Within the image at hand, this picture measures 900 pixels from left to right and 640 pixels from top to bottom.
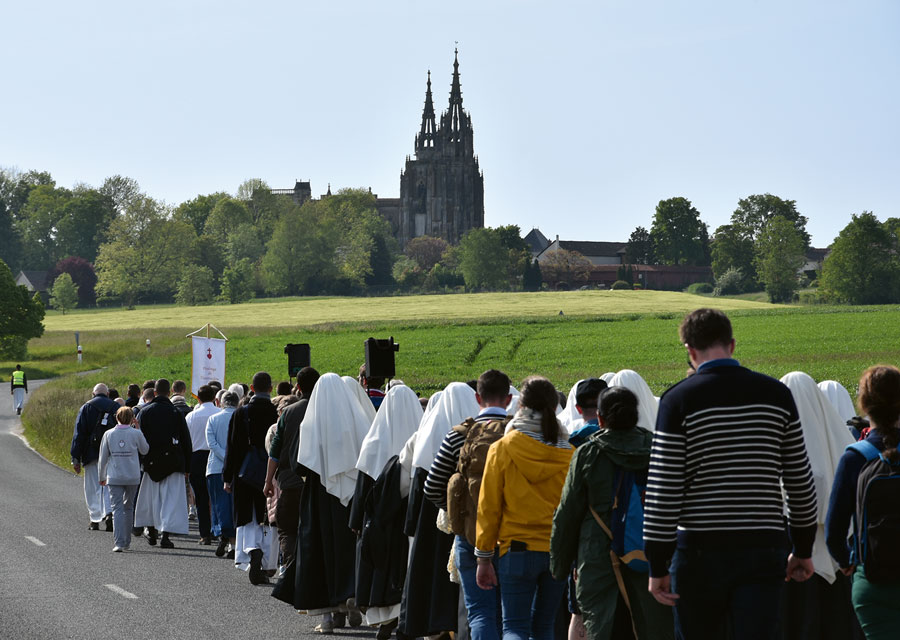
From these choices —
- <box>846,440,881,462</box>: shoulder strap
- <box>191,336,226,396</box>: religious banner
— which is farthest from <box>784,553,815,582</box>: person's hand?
<box>191,336,226,396</box>: religious banner

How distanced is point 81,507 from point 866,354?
34644 millimetres

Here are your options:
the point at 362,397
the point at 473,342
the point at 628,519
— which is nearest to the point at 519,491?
the point at 628,519

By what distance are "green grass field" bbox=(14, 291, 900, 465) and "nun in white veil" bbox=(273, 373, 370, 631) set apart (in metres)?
17.1

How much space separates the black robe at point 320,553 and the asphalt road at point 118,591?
213 mm

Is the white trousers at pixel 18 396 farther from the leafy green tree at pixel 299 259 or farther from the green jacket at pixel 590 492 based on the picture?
the leafy green tree at pixel 299 259

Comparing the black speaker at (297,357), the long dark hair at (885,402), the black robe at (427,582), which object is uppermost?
the long dark hair at (885,402)

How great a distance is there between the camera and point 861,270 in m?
93.4

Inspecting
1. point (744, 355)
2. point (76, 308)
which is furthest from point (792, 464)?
point (76, 308)

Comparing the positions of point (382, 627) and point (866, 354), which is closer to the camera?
point (382, 627)

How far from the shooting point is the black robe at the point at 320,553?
9.83 metres

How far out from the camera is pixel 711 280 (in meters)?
150

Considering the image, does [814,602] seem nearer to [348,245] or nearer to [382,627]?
[382,627]

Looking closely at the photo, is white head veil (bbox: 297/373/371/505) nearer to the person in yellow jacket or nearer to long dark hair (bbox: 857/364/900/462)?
the person in yellow jacket

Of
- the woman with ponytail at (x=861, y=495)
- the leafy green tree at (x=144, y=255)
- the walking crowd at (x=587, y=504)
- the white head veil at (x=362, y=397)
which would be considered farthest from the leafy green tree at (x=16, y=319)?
the woman with ponytail at (x=861, y=495)
